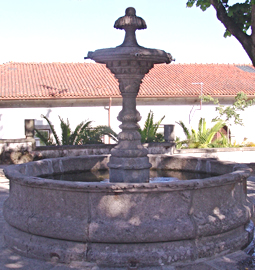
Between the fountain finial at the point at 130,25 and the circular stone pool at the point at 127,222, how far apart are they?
220cm

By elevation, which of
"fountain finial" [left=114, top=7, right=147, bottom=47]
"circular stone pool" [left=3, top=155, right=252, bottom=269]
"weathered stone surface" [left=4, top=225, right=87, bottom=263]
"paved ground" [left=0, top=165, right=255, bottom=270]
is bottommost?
"paved ground" [left=0, top=165, right=255, bottom=270]

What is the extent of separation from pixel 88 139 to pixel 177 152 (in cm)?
322

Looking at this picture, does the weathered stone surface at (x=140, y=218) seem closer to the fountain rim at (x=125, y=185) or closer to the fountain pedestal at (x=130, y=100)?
the fountain rim at (x=125, y=185)

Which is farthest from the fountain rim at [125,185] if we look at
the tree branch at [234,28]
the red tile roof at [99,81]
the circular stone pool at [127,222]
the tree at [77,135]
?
the red tile roof at [99,81]

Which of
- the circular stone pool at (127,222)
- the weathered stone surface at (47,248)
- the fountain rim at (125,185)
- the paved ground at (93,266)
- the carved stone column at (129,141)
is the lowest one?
the paved ground at (93,266)

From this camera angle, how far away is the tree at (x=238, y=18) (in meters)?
6.66

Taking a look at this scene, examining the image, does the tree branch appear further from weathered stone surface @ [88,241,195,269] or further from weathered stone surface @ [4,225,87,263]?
weathered stone surface @ [4,225,87,263]

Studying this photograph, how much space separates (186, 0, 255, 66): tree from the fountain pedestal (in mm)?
1998

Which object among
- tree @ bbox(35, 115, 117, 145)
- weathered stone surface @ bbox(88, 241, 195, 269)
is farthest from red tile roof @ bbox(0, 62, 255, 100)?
weathered stone surface @ bbox(88, 241, 195, 269)

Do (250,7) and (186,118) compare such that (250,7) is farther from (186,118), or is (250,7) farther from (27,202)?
(186,118)

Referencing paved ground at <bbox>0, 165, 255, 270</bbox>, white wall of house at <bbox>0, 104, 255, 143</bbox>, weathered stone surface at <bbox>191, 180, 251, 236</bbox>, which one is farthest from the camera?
white wall of house at <bbox>0, 104, 255, 143</bbox>

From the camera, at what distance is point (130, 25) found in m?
5.29

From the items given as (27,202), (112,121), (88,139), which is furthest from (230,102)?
(27,202)

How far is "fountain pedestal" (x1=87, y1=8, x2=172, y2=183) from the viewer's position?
5.18 m
